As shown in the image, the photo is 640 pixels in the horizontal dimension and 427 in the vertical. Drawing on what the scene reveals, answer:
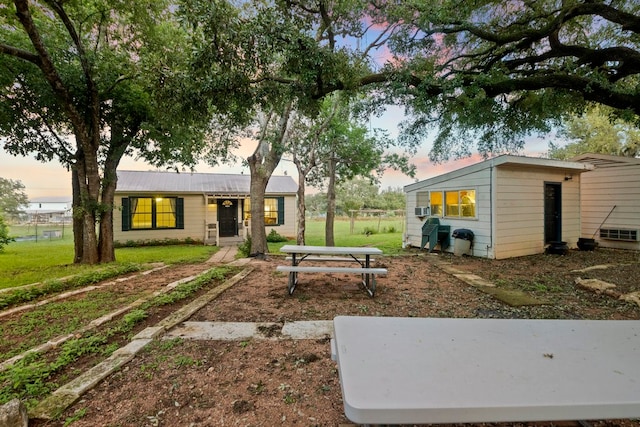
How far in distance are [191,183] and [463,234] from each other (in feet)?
37.8

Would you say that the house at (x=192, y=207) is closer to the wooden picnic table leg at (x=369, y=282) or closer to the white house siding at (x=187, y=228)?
the white house siding at (x=187, y=228)

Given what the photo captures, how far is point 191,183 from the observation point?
43.0ft

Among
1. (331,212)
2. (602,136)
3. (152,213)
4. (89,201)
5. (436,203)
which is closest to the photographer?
(89,201)

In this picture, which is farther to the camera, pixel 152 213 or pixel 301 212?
pixel 152 213

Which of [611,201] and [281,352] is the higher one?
[611,201]

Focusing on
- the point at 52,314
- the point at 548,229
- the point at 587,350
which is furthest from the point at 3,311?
the point at 548,229

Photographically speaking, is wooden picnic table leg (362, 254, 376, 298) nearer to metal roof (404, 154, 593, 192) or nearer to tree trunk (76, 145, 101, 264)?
metal roof (404, 154, 593, 192)

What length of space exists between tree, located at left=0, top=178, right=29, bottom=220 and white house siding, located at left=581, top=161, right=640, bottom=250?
38.8 meters

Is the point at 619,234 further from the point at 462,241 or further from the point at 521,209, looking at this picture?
the point at 462,241

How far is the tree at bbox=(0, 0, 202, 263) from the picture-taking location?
5.91 m

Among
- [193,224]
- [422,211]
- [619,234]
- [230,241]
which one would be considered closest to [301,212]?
[422,211]

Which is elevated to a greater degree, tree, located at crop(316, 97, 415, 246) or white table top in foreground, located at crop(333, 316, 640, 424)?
tree, located at crop(316, 97, 415, 246)

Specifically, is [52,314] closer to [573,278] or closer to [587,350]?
[587,350]

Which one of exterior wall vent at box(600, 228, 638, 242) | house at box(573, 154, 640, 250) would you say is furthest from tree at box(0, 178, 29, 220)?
exterior wall vent at box(600, 228, 638, 242)
